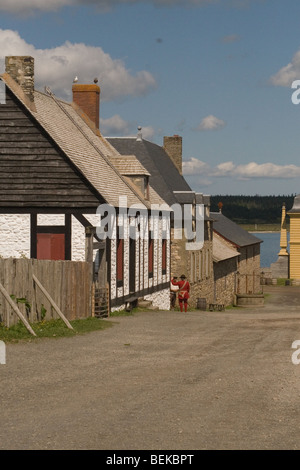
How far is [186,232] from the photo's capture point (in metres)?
37.1

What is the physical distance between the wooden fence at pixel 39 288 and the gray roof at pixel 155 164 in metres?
16.2

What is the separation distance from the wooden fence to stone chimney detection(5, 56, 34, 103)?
26.0 feet

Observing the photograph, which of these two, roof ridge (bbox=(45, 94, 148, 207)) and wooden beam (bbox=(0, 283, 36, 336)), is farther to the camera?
roof ridge (bbox=(45, 94, 148, 207))

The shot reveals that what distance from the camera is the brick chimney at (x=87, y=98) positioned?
3469cm

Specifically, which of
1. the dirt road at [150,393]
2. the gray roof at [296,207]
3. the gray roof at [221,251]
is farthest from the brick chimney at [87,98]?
the gray roof at [296,207]

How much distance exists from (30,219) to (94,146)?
237 inches

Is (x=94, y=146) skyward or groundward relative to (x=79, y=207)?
skyward

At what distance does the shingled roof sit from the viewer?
85.8 feet

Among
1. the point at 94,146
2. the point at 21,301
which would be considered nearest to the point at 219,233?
the point at 94,146

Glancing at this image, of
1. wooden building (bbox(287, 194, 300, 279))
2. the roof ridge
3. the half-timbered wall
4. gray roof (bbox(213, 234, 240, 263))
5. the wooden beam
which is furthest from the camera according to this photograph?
wooden building (bbox(287, 194, 300, 279))

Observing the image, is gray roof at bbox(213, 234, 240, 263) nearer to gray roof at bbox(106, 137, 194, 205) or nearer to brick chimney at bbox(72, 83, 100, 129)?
gray roof at bbox(106, 137, 194, 205)

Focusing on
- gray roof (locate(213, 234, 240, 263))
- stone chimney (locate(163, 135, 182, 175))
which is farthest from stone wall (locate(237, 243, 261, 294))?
stone chimney (locate(163, 135, 182, 175))

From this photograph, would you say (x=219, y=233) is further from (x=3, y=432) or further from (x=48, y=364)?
(x=3, y=432)

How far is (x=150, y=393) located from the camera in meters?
11.7
